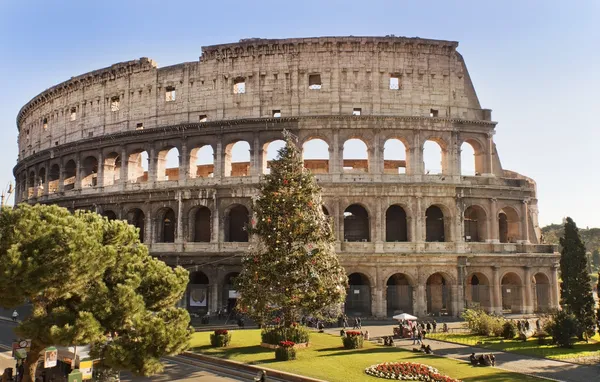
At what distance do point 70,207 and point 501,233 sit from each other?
115ft

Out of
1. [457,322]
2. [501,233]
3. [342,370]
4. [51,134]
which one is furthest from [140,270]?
[51,134]

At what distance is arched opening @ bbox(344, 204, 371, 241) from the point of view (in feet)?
121

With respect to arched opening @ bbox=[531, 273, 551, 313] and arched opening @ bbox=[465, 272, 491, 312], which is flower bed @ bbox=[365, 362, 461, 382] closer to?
arched opening @ bbox=[465, 272, 491, 312]

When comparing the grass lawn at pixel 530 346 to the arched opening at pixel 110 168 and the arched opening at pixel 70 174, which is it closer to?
the arched opening at pixel 110 168

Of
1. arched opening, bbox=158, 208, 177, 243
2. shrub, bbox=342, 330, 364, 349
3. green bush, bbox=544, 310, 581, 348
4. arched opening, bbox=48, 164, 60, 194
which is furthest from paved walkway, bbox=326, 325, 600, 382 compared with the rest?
arched opening, bbox=48, 164, 60, 194

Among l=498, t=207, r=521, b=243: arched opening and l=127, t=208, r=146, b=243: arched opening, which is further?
l=127, t=208, r=146, b=243: arched opening

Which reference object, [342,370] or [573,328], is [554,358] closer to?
[573,328]

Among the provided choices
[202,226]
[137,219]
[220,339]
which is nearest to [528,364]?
[220,339]

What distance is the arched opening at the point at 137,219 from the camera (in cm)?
3912

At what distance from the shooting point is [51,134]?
45688 millimetres

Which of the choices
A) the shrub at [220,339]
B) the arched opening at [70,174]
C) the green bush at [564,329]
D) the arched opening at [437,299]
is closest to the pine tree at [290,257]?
the shrub at [220,339]

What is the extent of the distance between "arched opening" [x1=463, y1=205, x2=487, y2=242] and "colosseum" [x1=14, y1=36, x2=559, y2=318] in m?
0.09

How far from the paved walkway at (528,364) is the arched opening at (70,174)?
32.1 m

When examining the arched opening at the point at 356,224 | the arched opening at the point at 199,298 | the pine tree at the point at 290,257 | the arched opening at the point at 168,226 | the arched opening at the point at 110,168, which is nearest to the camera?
the pine tree at the point at 290,257
